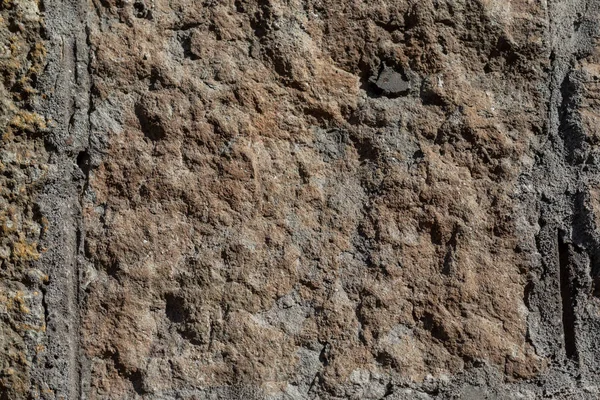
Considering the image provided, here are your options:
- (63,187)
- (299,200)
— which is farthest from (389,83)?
(63,187)

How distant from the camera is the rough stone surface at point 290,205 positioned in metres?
0.90

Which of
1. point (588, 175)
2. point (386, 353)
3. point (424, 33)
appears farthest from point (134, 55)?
point (588, 175)

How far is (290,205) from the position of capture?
0.92 m

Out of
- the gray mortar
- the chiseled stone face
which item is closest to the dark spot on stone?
the chiseled stone face

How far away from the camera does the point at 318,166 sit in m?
0.93

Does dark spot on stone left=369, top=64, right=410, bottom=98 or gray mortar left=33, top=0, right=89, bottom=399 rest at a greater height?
dark spot on stone left=369, top=64, right=410, bottom=98

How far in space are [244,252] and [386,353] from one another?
211 millimetres

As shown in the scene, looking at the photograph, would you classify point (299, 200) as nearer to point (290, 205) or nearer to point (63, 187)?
point (290, 205)

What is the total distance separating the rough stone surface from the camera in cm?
90

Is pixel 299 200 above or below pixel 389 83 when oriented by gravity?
below

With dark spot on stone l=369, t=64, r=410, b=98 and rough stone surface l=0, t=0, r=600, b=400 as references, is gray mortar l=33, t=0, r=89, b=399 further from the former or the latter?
dark spot on stone l=369, t=64, r=410, b=98

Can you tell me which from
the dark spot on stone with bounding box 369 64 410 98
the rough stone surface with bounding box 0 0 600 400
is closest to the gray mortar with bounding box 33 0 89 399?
the rough stone surface with bounding box 0 0 600 400

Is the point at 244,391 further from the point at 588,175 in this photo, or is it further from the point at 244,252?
the point at 588,175

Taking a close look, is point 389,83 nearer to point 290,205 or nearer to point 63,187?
point 290,205
